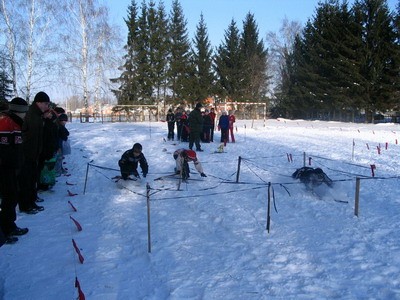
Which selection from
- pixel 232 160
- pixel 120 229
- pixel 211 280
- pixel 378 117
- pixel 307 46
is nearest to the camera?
pixel 211 280

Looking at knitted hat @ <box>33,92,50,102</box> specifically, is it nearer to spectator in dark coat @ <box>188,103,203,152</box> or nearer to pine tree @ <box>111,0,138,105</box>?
spectator in dark coat @ <box>188,103,203,152</box>

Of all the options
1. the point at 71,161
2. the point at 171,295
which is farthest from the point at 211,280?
the point at 71,161

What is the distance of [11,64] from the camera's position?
91.2 ft

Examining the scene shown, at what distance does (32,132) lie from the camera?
227 inches

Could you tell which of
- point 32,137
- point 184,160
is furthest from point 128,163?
point 32,137

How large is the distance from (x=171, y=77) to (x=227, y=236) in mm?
39587

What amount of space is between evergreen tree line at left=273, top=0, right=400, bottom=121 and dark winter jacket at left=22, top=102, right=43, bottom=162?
3347 cm

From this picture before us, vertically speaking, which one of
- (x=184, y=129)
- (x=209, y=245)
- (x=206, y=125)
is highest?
(x=206, y=125)

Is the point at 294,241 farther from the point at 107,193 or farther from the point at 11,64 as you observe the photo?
the point at 11,64

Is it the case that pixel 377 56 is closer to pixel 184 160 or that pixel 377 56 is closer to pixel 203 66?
pixel 203 66

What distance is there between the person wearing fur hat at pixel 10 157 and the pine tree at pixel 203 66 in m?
40.5

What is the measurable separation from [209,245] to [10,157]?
2.93m

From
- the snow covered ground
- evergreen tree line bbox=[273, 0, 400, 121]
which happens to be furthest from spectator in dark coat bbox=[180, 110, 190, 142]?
evergreen tree line bbox=[273, 0, 400, 121]

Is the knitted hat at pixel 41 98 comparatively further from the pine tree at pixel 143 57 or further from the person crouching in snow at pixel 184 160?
the pine tree at pixel 143 57
